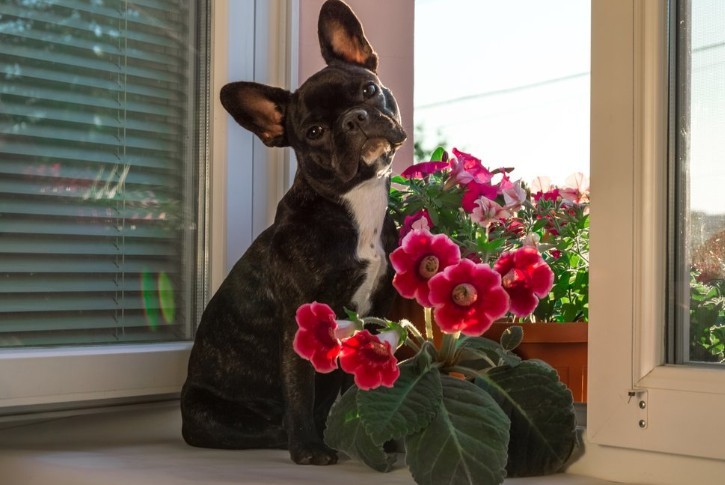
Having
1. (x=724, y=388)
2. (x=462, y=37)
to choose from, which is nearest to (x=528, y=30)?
(x=462, y=37)

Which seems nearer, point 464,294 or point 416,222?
point 464,294

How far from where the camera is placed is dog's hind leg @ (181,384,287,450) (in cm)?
125

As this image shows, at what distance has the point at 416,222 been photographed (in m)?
1.28

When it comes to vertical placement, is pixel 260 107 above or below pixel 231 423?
above

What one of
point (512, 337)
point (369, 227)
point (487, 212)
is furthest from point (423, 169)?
point (512, 337)

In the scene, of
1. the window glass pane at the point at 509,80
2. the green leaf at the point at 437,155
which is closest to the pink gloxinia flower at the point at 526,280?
the green leaf at the point at 437,155

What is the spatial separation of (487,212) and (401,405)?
410 mm

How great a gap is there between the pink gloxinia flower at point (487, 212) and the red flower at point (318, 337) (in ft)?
1.17

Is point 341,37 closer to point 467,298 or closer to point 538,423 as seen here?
point 467,298

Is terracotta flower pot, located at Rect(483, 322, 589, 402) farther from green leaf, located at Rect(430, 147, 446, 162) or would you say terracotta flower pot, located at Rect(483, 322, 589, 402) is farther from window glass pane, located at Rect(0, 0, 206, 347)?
window glass pane, located at Rect(0, 0, 206, 347)

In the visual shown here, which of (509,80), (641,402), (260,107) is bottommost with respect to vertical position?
(641,402)

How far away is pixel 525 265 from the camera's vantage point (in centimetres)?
103

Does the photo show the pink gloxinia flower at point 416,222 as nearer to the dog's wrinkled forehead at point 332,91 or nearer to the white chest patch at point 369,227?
the white chest patch at point 369,227

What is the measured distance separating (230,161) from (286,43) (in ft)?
0.74
